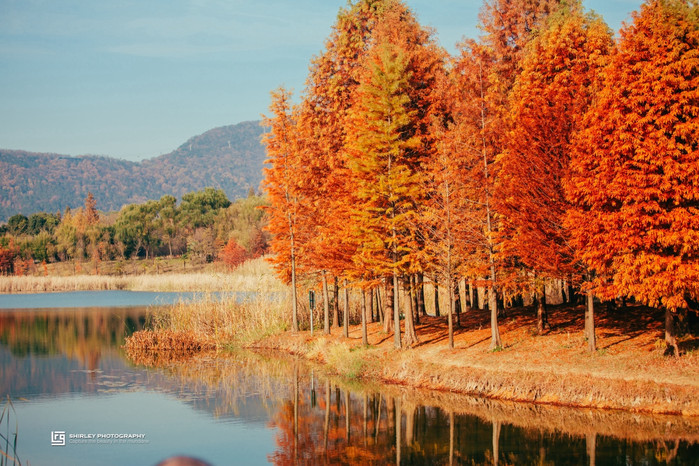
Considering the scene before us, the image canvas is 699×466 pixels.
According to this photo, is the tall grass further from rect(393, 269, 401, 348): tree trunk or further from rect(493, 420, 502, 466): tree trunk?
rect(493, 420, 502, 466): tree trunk

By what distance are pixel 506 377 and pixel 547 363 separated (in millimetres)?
1791

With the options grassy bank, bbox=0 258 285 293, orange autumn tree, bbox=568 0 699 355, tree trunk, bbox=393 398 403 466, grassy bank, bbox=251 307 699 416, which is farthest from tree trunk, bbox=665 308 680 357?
grassy bank, bbox=0 258 285 293

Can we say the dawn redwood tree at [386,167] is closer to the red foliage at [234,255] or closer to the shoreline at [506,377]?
the shoreline at [506,377]

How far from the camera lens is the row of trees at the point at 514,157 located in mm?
21750

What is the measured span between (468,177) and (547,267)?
5.23 metres

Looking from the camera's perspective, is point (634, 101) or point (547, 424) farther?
point (634, 101)

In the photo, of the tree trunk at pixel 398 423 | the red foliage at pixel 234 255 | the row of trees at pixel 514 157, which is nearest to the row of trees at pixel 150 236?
the red foliage at pixel 234 255

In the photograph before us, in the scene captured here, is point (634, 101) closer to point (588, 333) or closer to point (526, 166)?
point (526, 166)

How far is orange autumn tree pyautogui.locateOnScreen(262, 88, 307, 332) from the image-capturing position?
3931 centimetres

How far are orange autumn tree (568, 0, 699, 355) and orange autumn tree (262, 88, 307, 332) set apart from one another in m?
19.4

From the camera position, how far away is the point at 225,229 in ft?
409

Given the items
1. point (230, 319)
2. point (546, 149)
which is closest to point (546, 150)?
point (546, 149)

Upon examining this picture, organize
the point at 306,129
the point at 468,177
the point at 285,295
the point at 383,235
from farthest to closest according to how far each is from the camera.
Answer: the point at 285,295
the point at 306,129
the point at 383,235
the point at 468,177

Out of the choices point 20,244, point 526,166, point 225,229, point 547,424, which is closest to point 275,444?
point 547,424
